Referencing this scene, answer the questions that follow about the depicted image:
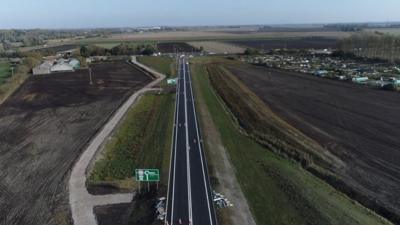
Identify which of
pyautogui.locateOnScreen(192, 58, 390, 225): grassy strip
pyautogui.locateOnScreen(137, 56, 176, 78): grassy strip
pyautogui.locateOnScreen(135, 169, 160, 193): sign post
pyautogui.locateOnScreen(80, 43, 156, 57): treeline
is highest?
pyautogui.locateOnScreen(80, 43, 156, 57): treeline

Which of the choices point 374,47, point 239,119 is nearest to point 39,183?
point 239,119

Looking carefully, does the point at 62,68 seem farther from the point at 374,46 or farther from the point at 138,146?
the point at 374,46

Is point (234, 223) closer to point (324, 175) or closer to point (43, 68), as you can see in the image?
point (324, 175)

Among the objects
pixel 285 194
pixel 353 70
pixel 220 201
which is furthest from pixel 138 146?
pixel 353 70

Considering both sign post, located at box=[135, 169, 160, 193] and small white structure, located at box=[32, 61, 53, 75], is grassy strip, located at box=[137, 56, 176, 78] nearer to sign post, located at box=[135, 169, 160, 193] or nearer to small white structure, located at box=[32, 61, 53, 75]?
small white structure, located at box=[32, 61, 53, 75]

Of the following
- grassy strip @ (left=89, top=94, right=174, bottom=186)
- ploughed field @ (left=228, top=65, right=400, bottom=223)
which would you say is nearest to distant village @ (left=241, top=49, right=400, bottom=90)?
ploughed field @ (left=228, top=65, right=400, bottom=223)

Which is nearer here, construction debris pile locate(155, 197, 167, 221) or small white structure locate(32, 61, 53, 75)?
construction debris pile locate(155, 197, 167, 221)
